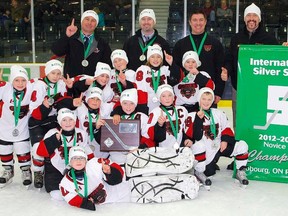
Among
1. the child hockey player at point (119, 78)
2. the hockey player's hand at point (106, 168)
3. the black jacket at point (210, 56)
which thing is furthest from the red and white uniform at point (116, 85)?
the hockey player's hand at point (106, 168)

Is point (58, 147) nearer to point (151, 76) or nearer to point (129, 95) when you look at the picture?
point (129, 95)

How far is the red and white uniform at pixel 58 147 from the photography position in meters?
3.89

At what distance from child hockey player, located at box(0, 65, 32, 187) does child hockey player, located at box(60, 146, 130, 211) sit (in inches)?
24.5

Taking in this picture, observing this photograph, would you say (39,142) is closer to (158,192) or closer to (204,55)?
(158,192)

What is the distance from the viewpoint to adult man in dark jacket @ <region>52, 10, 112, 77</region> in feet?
15.2

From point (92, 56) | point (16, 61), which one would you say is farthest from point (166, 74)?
point (16, 61)

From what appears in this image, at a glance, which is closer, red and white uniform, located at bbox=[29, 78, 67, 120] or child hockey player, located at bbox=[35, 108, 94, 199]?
child hockey player, located at bbox=[35, 108, 94, 199]

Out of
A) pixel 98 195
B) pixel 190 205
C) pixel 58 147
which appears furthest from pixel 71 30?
pixel 190 205

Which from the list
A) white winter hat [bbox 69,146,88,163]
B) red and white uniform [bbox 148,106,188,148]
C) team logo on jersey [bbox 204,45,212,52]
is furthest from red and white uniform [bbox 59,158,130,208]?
team logo on jersey [bbox 204,45,212,52]

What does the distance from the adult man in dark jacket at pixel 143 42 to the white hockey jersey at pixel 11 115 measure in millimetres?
1078

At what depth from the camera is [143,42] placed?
465cm

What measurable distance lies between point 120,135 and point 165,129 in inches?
15.1

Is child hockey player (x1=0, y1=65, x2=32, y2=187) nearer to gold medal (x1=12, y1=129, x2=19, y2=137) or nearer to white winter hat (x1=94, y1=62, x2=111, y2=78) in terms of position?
gold medal (x1=12, y1=129, x2=19, y2=137)

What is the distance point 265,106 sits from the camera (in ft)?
13.9
